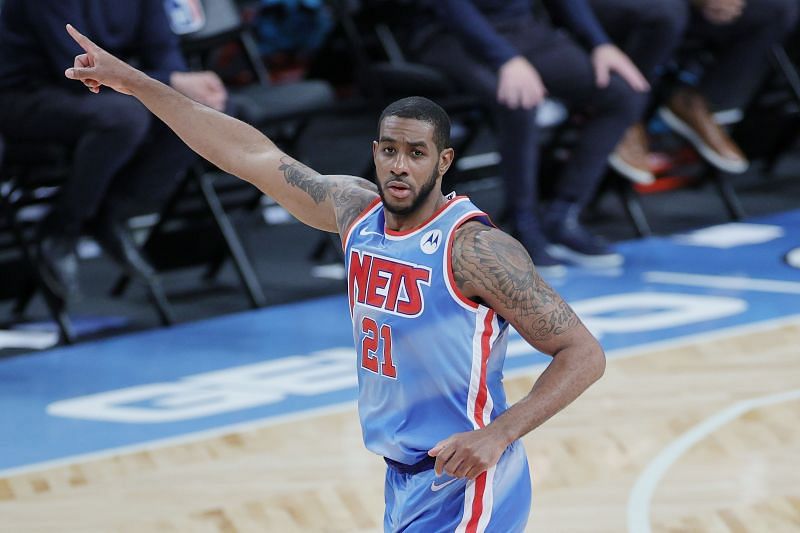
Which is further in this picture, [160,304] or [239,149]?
[160,304]

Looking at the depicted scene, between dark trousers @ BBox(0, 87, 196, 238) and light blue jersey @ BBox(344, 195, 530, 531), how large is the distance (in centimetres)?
300

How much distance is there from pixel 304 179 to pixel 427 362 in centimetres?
63

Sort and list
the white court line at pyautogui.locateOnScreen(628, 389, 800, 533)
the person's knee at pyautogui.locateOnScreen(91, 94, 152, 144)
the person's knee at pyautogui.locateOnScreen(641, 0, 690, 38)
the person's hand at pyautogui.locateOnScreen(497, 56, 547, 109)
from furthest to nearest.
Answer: the person's knee at pyautogui.locateOnScreen(641, 0, 690, 38), the person's hand at pyautogui.locateOnScreen(497, 56, 547, 109), the person's knee at pyautogui.locateOnScreen(91, 94, 152, 144), the white court line at pyautogui.locateOnScreen(628, 389, 800, 533)

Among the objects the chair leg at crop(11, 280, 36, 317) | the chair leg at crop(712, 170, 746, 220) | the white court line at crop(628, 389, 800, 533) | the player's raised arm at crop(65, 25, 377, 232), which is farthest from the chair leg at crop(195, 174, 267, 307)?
the player's raised arm at crop(65, 25, 377, 232)

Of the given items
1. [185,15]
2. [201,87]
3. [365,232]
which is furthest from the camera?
[185,15]

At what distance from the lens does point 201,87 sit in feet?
19.0

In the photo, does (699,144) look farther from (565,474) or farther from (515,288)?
(515,288)

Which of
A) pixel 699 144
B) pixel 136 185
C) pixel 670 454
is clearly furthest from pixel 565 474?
pixel 699 144

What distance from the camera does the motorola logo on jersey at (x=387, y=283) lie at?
2738 mm

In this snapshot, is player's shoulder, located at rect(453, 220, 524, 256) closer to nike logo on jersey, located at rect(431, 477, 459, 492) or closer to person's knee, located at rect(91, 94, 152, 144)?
nike logo on jersey, located at rect(431, 477, 459, 492)

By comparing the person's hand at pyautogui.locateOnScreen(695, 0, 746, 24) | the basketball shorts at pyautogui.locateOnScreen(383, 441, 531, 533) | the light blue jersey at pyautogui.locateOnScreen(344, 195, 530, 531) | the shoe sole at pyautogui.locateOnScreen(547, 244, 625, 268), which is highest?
the light blue jersey at pyautogui.locateOnScreen(344, 195, 530, 531)

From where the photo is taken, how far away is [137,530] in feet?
13.0

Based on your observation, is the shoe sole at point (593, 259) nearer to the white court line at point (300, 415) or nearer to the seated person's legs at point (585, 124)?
the seated person's legs at point (585, 124)

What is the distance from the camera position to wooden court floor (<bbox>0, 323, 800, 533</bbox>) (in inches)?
156
